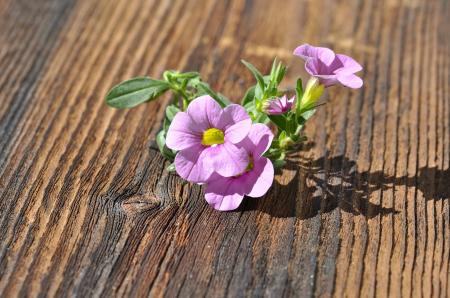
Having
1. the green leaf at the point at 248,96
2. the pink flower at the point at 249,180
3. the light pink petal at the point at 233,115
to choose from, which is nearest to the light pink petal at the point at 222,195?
the pink flower at the point at 249,180

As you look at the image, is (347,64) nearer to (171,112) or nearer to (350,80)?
(350,80)

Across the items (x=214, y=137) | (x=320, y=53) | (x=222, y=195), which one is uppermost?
(x=320, y=53)

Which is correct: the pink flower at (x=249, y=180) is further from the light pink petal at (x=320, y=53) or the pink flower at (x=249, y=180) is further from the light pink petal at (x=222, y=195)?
the light pink petal at (x=320, y=53)

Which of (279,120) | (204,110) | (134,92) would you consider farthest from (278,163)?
(134,92)

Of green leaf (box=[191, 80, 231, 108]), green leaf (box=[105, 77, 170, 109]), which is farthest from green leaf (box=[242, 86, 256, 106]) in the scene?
green leaf (box=[105, 77, 170, 109])

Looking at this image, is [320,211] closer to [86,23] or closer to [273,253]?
[273,253]
